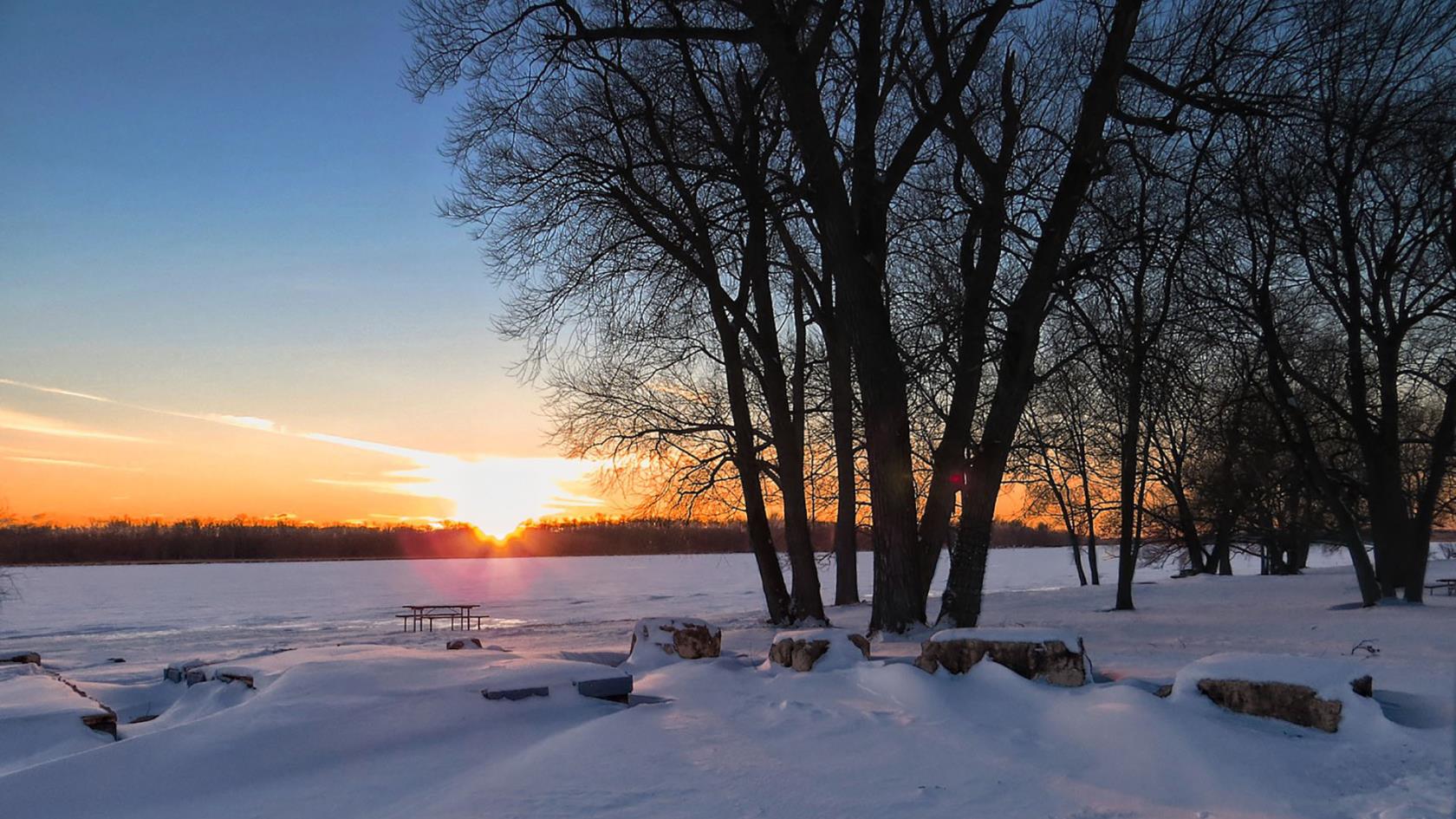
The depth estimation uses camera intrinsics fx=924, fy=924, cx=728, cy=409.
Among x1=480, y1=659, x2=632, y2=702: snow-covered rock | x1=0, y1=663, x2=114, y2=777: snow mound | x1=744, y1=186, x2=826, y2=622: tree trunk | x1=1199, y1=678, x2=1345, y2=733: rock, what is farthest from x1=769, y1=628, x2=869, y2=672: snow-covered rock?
x1=744, y1=186, x2=826, y2=622: tree trunk

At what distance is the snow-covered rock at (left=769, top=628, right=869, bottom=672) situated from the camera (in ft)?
24.5

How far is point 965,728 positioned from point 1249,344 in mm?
13493

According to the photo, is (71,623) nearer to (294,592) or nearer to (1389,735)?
(294,592)

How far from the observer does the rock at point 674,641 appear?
8664mm

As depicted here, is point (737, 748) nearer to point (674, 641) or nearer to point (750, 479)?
point (674, 641)

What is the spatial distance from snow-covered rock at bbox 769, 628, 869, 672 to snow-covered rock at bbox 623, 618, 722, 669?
89 cm

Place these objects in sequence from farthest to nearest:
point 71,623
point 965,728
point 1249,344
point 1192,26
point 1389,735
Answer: point 71,623 < point 1249,344 < point 1192,26 < point 965,728 < point 1389,735

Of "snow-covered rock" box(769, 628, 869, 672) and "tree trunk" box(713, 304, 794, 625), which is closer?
"snow-covered rock" box(769, 628, 869, 672)

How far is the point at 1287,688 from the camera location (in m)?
5.30

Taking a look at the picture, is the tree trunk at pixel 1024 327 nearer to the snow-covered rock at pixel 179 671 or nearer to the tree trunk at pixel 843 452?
the tree trunk at pixel 843 452

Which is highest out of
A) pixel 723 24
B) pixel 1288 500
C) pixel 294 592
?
pixel 723 24

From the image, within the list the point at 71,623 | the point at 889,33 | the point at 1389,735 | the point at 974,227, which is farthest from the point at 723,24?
the point at 71,623

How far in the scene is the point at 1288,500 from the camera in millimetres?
30562

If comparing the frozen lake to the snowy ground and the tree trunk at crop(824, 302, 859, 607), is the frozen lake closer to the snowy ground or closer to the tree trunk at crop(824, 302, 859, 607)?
the tree trunk at crop(824, 302, 859, 607)
